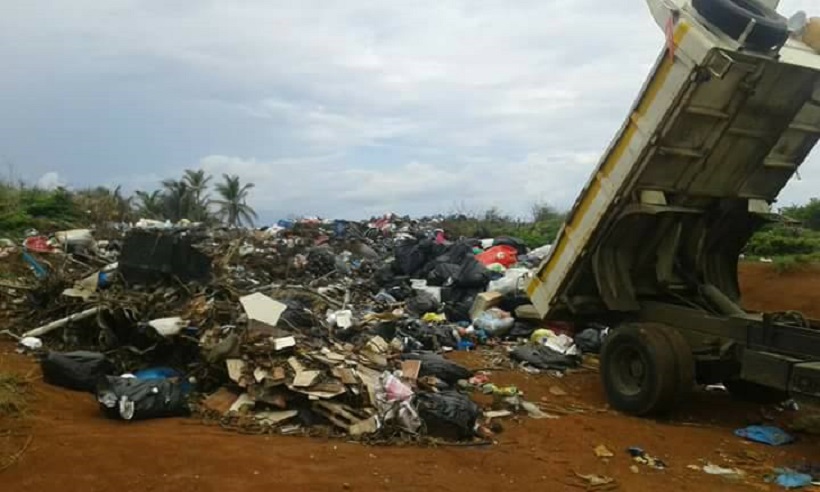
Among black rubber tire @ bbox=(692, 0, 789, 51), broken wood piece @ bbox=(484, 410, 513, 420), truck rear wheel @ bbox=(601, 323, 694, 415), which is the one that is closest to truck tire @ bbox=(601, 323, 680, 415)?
truck rear wheel @ bbox=(601, 323, 694, 415)

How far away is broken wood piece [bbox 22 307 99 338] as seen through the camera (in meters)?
7.14

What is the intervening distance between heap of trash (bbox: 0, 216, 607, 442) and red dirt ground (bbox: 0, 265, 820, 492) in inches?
11.8

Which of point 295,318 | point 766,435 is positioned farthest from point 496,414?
point 295,318

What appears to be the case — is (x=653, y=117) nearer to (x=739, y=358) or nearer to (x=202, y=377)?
(x=739, y=358)

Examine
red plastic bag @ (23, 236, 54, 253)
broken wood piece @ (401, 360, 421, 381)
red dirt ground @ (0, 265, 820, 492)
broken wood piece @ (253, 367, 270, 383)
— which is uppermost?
red plastic bag @ (23, 236, 54, 253)

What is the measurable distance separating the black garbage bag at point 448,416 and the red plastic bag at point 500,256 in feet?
20.6

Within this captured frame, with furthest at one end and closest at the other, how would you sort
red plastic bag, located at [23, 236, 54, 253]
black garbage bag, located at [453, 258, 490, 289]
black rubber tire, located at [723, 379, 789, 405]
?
1. black garbage bag, located at [453, 258, 490, 289]
2. red plastic bag, located at [23, 236, 54, 253]
3. black rubber tire, located at [723, 379, 789, 405]

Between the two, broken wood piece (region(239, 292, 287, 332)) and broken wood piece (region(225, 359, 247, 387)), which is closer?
broken wood piece (region(225, 359, 247, 387))

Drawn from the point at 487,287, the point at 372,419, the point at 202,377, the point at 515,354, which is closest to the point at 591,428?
the point at 372,419

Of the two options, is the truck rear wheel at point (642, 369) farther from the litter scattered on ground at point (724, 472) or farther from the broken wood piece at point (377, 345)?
the broken wood piece at point (377, 345)

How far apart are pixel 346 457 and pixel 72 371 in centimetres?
258

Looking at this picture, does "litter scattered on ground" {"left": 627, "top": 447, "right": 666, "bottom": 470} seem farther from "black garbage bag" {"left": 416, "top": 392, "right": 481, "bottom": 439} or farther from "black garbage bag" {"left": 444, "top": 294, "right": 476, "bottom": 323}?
"black garbage bag" {"left": 444, "top": 294, "right": 476, "bottom": 323}

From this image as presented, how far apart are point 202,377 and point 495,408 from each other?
242 centimetres

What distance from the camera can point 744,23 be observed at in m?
5.42
